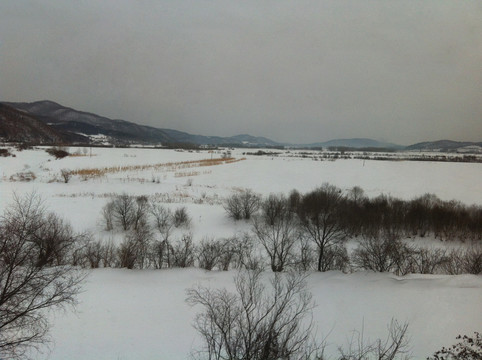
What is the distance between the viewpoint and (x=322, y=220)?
17797 mm

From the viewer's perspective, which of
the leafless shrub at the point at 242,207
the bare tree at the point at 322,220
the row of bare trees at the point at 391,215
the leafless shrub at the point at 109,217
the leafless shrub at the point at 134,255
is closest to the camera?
the leafless shrub at the point at 134,255

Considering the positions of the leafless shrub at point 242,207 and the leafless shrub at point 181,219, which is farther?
the leafless shrub at point 242,207

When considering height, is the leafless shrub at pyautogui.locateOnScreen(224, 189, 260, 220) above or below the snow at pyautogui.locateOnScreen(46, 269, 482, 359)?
above

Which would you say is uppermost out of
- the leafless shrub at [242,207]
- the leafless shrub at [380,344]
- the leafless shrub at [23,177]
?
the leafless shrub at [23,177]

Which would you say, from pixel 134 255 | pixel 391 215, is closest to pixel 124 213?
pixel 134 255

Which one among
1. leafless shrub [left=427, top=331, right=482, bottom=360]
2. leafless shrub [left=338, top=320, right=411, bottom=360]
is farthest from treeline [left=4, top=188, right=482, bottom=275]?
leafless shrub [left=427, top=331, right=482, bottom=360]

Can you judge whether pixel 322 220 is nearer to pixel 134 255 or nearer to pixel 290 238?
pixel 290 238

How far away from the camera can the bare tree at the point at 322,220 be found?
1648cm

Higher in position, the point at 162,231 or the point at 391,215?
the point at 391,215

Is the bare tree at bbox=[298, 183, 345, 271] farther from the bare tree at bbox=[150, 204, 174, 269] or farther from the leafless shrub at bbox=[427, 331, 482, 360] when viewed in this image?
the bare tree at bbox=[150, 204, 174, 269]

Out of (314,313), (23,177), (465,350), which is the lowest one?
(314,313)

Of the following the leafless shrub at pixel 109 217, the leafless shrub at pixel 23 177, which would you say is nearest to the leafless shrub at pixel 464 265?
the leafless shrub at pixel 109 217

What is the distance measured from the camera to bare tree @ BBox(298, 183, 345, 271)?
16.5m

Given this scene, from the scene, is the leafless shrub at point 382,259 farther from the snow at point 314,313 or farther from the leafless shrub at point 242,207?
the leafless shrub at point 242,207
